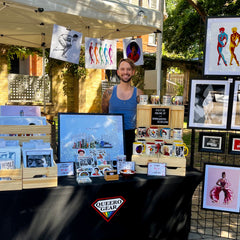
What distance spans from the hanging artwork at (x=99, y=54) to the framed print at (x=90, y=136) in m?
1.92

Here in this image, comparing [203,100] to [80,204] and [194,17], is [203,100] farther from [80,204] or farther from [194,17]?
[194,17]

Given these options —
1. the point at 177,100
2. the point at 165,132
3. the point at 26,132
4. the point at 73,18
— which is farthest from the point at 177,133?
the point at 73,18

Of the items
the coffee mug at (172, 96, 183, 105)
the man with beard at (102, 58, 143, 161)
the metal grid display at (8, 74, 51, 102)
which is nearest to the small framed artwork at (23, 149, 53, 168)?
the man with beard at (102, 58, 143, 161)

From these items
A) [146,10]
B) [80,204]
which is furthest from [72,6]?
[80,204]

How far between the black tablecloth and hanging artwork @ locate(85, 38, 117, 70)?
2533 millimetres

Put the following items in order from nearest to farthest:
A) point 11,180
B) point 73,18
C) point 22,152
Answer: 1. point 11,180
2. point 22,152
3. point 73,18

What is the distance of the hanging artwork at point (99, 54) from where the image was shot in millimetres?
4227

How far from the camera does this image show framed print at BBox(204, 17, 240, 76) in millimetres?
2330

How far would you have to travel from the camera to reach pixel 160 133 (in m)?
2.37

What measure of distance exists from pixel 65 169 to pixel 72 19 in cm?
287

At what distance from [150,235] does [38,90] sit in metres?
9.51

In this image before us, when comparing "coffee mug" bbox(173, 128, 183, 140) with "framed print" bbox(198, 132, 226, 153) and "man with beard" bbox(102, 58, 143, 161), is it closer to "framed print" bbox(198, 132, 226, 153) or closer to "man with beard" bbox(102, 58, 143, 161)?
"framed print" bbox(198, 132, 226, 153)

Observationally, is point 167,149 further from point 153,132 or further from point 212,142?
point 212,142

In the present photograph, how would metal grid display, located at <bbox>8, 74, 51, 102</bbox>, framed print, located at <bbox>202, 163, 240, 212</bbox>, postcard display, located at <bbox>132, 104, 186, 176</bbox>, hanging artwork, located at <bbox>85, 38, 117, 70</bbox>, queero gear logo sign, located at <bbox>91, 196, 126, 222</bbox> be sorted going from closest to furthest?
queero gear logo sign, located at <bbox>91, 196, 126, 222</bbox>
postcard display, located at <bbox>132, 104, 186, 176</bbox>
framed print, located at <bbox>202, 163, 240, 212</bbox>
hanging artwork, located at <bbox>85, 38, 117, 70</bbox>
metal grid display, located at <bbox>8, 74, 51, 102</bbox>
